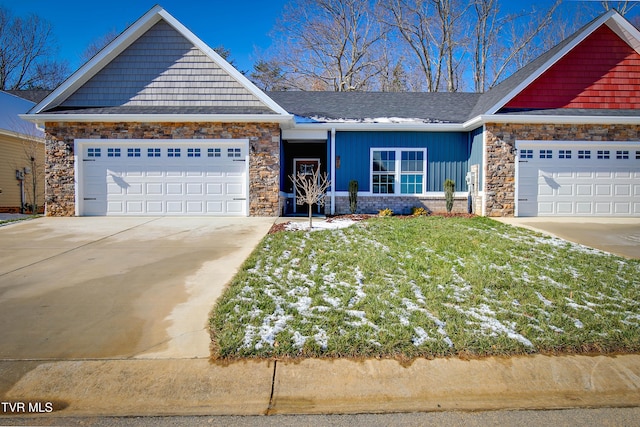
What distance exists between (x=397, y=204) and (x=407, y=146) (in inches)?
82.4

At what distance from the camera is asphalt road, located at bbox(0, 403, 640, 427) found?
2500mm

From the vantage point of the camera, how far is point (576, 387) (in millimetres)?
2902

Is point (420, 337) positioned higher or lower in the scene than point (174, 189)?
lower

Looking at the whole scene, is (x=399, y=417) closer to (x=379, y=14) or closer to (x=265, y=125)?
(x=265, y=125)

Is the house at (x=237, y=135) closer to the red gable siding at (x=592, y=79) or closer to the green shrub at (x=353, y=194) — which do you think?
the red gable siding at (x=592, y=79)

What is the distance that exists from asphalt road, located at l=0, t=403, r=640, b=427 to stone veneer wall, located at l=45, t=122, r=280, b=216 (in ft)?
31.2

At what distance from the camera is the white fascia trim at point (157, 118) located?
11.2m

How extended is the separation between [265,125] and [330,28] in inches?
739

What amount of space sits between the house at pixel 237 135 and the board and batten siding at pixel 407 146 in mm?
1202

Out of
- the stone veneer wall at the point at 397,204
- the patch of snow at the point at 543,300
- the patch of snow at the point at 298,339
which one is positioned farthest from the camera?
the stone veneer wall at the point at 397,204

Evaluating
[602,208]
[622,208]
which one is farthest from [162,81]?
[622,208]

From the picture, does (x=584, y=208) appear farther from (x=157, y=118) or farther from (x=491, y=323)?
(x=157, y=118)

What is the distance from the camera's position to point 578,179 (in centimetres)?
1193

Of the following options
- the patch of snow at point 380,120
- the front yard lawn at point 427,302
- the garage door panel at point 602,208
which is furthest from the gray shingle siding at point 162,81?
the garage door panel at point 602,208
